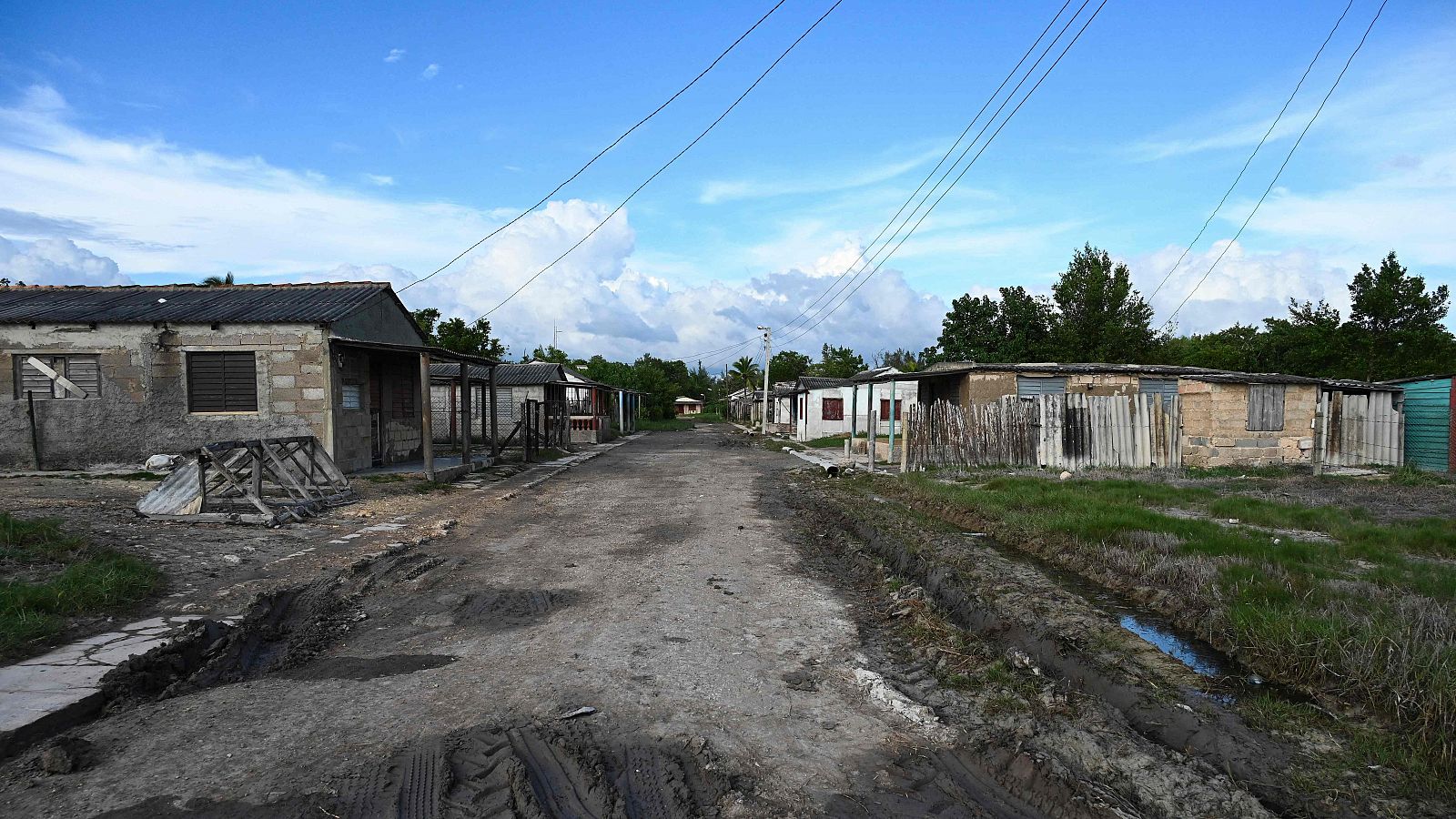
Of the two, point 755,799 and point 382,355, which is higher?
point 382,355

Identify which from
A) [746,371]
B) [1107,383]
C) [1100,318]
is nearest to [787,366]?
[746,371]

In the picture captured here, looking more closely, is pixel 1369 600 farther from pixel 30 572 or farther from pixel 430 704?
pixel 30 572

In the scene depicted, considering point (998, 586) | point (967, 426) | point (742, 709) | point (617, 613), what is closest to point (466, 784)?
point (742, 709)

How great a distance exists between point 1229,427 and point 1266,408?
1.02m

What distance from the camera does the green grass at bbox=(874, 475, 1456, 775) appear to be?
404 cm

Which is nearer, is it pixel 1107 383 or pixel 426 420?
pixel 426 420

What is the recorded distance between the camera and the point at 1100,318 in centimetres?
4097

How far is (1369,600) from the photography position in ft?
17.6

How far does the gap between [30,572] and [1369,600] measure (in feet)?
33.5

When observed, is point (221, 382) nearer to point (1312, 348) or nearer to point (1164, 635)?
point (1164, 635)

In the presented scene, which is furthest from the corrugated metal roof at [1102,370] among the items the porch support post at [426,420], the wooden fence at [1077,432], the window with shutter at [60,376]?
the window with shutter at [60,376]

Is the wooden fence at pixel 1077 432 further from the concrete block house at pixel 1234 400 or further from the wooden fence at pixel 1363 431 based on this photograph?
the wooden fence at pixel 1363 431

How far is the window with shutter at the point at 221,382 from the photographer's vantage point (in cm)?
1512

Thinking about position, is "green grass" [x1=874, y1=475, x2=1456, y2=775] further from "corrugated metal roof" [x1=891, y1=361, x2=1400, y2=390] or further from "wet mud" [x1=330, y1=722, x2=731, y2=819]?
"corrugated metal roof" [x1=891, y1=361, x2=1400, y2=390]
